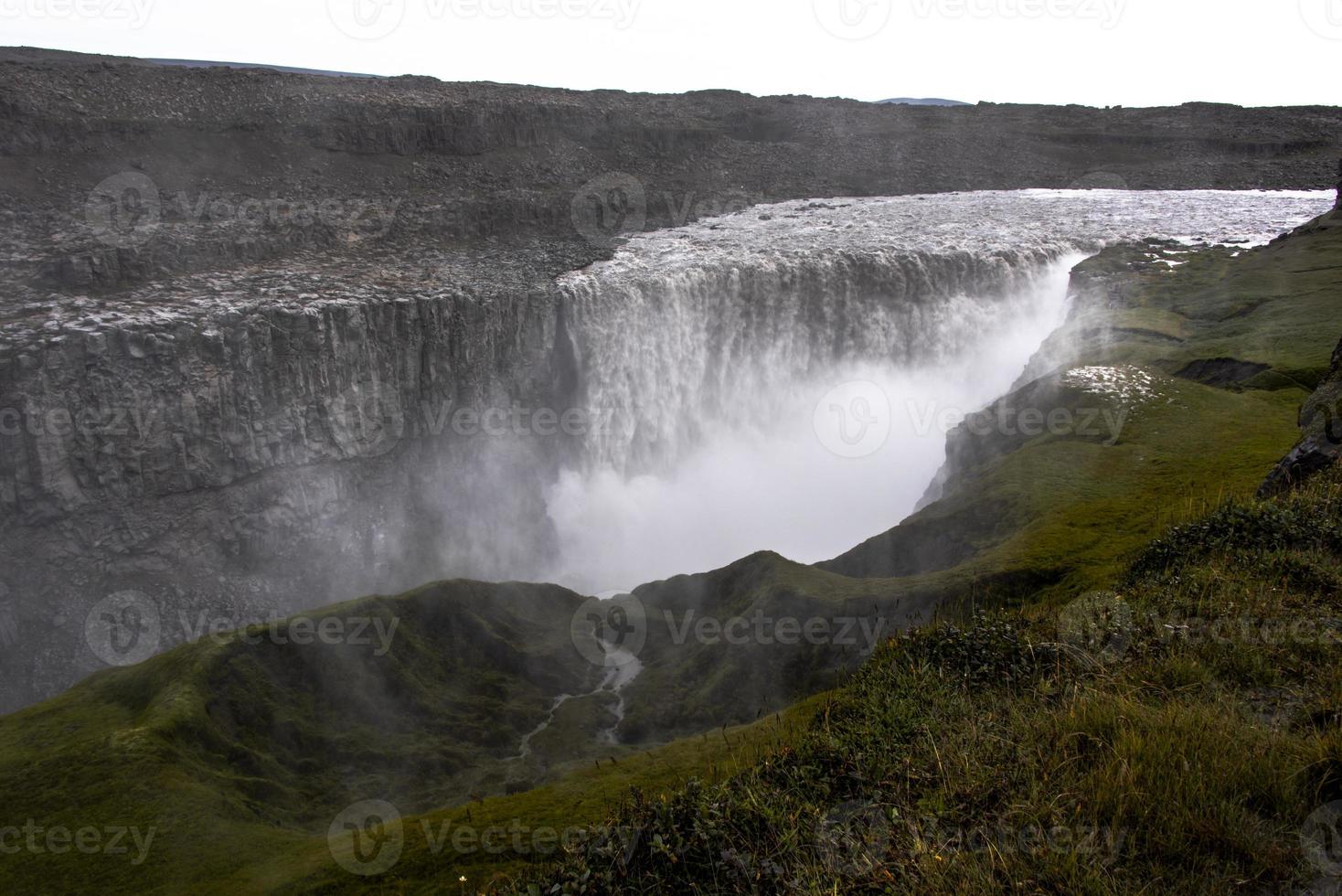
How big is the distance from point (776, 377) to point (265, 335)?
22.4m

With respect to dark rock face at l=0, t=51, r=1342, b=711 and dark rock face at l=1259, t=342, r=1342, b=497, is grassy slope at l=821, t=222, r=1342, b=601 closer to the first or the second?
dark rock face at l=1259, t=342, r=1342, b=497

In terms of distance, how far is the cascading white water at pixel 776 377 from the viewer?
1409 inches

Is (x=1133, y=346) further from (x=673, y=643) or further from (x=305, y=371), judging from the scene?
(x=305, y=371)

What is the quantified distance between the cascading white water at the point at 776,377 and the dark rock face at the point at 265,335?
9.48 feet

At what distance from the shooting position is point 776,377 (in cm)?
4053

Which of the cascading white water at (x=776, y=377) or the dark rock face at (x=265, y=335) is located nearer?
the dark rock face at (x=265, y=335)

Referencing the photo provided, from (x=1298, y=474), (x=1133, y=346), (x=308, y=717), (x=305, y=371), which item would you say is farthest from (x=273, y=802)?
(x=1133, y=346)

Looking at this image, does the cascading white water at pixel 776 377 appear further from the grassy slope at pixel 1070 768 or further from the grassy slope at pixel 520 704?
the grassy slope at pixel 1070 768

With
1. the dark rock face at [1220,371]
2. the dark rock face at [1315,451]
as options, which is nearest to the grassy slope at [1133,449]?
the dark rock face at [1220,371]

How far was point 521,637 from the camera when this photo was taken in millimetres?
20469

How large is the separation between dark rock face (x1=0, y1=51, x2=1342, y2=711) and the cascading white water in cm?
289

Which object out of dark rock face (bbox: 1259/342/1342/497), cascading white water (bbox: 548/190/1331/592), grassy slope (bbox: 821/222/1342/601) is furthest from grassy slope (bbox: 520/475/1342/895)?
cascading white water (bbox: 548/190/1331/592)

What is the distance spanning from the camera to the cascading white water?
35.8 metres

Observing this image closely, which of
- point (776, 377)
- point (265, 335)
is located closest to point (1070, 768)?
point (265, 335)
